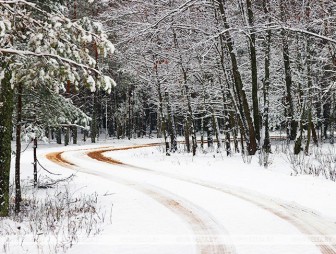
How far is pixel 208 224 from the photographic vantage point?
7.88 m

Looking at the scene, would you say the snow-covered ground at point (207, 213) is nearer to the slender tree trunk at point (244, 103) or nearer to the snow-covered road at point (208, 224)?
the snow-covered road at point (208, 224)

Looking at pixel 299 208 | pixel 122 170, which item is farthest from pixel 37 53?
pixel 122 170

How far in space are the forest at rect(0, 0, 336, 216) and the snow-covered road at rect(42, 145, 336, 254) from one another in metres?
2.81

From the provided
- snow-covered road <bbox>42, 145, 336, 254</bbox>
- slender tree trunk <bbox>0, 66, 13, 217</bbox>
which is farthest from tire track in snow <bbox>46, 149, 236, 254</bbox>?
slender tree trunk <bbox>0, 66, 13, 217</bbox>

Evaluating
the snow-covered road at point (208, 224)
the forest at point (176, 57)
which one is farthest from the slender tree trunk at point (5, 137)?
the snow-covered road at point (208, 224)

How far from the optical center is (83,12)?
39812 mm

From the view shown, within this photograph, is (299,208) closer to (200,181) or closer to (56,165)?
(200,181)

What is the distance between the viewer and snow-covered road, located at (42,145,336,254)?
255 inches

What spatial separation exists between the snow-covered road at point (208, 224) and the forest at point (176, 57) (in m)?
2.81

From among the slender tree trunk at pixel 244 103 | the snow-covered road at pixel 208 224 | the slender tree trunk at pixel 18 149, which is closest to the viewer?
the snow-covered road at pixel 208 224

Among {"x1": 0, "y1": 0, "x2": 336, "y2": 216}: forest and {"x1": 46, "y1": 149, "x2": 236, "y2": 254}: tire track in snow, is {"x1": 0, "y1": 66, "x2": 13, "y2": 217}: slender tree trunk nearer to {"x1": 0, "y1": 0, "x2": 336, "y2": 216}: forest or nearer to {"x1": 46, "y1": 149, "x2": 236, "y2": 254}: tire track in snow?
{"x1": 0, "y1": 0, "x2": 336, "y2": 216}: forest

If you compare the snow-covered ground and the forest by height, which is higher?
the forest

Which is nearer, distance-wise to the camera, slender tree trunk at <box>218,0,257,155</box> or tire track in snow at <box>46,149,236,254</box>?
tire track in snow at <box>46,149,236,254</box>

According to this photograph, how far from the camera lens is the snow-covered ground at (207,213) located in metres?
6.63
